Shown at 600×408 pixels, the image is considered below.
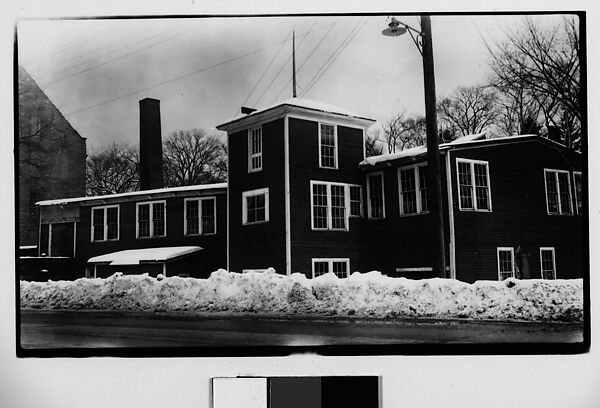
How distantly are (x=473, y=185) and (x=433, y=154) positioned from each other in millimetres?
270

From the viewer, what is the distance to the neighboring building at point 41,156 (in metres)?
3.47

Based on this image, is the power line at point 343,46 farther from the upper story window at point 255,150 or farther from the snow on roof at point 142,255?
the snow on roof at point 142,255

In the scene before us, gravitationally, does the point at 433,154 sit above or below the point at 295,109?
below

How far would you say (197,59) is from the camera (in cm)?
355

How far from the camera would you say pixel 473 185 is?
3.53 m

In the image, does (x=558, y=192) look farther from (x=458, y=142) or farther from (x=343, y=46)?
(x=343, y=46)

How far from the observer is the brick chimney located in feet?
11.5

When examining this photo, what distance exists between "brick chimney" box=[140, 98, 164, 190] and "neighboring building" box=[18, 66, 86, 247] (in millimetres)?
324

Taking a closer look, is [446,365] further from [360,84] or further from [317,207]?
[360,84]

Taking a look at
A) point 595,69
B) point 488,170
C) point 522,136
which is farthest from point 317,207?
point 595,69

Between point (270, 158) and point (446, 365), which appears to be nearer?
point (446, 365)

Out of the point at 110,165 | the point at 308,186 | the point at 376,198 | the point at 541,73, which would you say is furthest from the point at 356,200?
the point at 110,165

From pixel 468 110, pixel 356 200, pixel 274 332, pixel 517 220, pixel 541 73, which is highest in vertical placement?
pixel 541 73

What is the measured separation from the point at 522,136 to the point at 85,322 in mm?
2524
